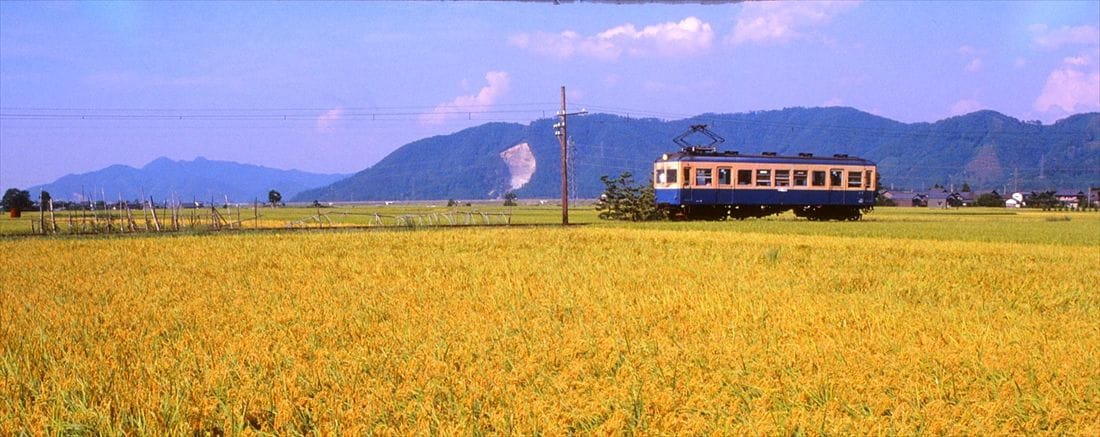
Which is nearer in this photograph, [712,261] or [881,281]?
[881,281]

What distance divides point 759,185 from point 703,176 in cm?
297

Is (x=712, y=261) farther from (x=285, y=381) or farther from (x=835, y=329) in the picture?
(x=285, y=381)

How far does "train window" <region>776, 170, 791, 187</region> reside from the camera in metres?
39.4

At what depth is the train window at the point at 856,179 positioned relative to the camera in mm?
41594

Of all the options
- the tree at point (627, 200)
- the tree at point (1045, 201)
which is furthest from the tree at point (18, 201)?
the tree at point (1045, 201)

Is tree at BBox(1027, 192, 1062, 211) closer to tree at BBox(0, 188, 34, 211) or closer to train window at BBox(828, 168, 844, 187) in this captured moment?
train window at BBox(828, 168, 844, 187)

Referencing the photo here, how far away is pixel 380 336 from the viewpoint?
738cm

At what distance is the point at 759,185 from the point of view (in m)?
39.2

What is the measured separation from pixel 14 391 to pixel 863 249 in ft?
61.6

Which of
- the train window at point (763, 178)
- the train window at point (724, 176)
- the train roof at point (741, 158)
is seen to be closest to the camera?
the train roof at point (741, 158)

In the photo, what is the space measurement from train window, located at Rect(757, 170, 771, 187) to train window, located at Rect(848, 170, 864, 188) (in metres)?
4.97

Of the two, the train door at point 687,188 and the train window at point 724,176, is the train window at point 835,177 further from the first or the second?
the train door at point 687,188

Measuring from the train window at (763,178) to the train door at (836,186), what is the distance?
3.50 m

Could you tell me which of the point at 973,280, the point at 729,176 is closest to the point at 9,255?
the point at 973,280
